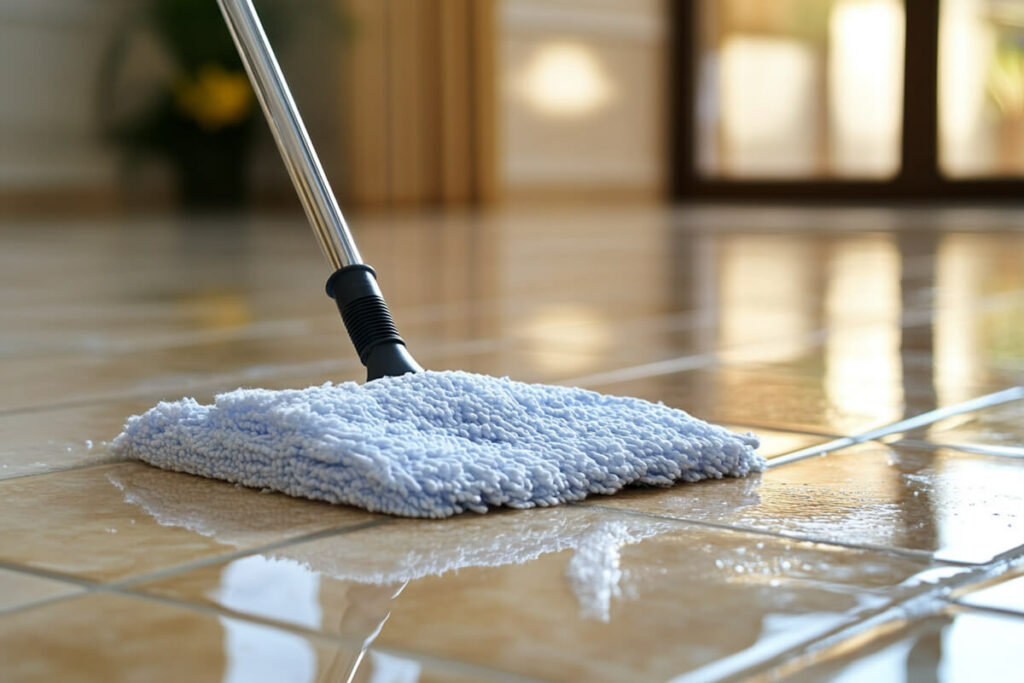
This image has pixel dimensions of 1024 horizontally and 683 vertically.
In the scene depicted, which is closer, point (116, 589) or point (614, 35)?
point (116, 589)

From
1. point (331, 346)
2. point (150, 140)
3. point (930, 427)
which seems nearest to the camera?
point (930, 427)

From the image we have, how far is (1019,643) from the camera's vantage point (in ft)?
1.41

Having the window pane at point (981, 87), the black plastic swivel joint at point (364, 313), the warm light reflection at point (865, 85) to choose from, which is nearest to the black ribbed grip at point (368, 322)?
the black plastic swivel joint at point (364, 313)

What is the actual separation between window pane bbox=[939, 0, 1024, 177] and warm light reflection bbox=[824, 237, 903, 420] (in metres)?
2.84

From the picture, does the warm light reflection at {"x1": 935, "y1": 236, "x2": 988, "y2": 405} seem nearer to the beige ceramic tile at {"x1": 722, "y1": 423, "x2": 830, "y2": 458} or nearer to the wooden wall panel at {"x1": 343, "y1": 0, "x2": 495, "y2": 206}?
the beige ceramic tile at {"x1": 722, "y1": 423, "x2": 830, "y2": 458}

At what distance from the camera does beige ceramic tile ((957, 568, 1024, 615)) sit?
1.54 feet

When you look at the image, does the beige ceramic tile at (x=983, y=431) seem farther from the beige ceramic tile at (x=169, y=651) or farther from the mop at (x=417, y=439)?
the beige ceramic tile at (x=169, y=651)

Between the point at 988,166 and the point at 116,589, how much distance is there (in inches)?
193

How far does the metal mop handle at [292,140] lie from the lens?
2.59ft

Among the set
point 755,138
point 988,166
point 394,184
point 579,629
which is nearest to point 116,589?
point 579,629

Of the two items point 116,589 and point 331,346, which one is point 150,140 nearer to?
point 331,346

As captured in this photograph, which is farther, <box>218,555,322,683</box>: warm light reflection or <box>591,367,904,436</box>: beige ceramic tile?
<box>591,367,904,436</box>: beige ceramic tile

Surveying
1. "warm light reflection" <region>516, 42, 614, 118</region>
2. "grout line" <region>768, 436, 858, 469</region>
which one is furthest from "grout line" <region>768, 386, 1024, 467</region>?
"warm light reflection" <region>516, 42, 614, 118</region>

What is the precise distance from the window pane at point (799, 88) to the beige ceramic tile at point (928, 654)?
4.93 metres
